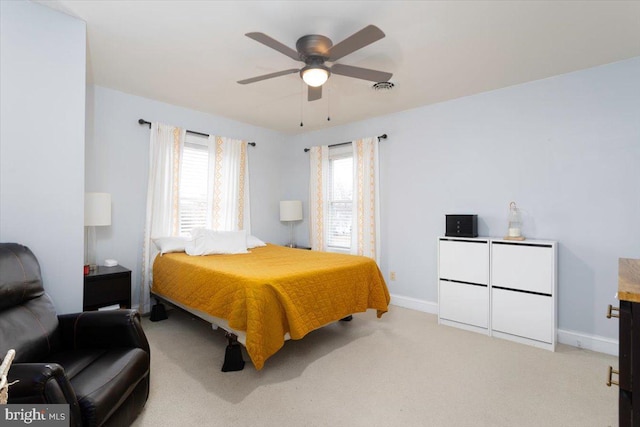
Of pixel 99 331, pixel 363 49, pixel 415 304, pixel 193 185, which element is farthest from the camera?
pixel 193 185

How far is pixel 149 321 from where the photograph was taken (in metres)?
3.48

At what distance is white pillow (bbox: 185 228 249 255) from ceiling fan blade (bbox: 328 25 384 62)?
2435 millimetres

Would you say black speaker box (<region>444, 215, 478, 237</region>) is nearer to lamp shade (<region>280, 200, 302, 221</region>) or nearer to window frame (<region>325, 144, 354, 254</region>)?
window frame (<region>325, 144, 354, 254</region>)

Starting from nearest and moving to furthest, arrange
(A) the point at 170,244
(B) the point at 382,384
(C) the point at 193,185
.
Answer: (B) the point at 382,384, (A) the point at 170,244, (C) the point at 193,185

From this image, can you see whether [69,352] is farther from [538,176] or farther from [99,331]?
[538,176]

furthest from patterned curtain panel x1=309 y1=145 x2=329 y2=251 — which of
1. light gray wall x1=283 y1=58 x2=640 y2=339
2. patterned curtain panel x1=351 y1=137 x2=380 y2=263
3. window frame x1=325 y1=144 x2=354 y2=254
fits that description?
light gray wall x1=283 y1=58 x2=640 y2=339

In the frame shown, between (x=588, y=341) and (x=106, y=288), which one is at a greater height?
(x=106, y=288)

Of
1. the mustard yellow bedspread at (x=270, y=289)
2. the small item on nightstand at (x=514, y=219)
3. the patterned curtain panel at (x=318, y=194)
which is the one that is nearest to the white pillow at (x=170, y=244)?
the mustard yellow bedspread at (x=270, y=289)

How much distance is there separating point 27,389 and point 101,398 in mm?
299

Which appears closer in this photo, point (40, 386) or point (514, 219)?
point (40, 386)

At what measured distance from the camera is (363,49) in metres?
2.54

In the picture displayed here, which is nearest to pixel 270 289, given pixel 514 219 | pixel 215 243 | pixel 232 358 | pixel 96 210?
pixel 232 358

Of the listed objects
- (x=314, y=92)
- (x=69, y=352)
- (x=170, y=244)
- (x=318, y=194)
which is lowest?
(x=69, y=352)

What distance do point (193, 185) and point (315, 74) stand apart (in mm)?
2531
